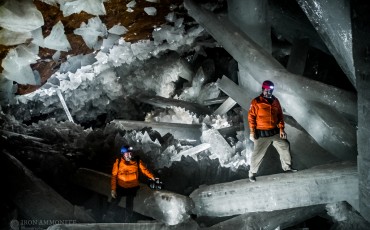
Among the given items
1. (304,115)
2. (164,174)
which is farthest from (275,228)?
(164,174)

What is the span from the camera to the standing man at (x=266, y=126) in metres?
3.59

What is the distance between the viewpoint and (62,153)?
4.99 m

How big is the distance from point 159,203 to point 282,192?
1.38m

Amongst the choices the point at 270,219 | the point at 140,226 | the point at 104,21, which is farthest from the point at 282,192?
the point at 104,21

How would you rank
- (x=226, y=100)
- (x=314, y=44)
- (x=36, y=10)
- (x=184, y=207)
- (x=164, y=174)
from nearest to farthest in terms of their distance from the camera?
1. (x=184, y=207)
2. (x=36, y=10)
3. (x=164, y=174)
4. (x=314, y=44)
5. (x=226, y=100)

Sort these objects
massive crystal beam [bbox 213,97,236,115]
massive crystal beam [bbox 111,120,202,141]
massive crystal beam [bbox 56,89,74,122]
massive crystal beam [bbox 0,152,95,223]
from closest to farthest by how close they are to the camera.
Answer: massive crystal beam [bbox 0,152,95,223], massive crystal beam [bbox 111,120,202,141], massive crystal beam [bbox 56,89,74,122], massive crystal beam [bbox 213,97,236,115]

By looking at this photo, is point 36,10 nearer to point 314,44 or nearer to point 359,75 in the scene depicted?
point 359,75

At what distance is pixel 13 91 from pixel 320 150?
4914 mm

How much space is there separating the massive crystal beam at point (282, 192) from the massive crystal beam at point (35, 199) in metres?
1.43

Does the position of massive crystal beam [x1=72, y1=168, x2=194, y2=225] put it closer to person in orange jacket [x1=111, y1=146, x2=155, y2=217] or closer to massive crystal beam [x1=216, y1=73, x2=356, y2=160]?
person in orange jacket [x1=111, y1=146, x2=155, y2=217]

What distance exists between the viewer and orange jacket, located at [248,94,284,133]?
11.8ft

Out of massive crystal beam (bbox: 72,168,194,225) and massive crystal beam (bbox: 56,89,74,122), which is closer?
massive crystal beam (bbox: 72,168,194,225)

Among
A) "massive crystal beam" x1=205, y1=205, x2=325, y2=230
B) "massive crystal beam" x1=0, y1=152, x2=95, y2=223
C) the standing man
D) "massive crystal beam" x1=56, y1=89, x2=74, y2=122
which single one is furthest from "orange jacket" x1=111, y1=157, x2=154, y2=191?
"massive crystal beam" x1=56, y1=89, x2=74, y2=122

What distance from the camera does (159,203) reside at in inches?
142
